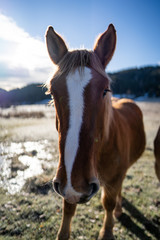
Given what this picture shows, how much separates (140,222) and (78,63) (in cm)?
391

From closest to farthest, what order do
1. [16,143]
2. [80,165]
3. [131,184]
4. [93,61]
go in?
[80,165]
[93,61]
[131,184]
[16,143]

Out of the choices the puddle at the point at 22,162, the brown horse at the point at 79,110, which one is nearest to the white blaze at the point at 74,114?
the brown horse at the point at 79,110

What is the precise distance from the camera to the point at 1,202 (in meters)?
3.87

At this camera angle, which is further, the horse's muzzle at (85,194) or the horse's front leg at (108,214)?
the horse's front leg at (108,214)

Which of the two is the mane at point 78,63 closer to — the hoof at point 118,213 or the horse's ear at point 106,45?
the horse's ear at point 106,45

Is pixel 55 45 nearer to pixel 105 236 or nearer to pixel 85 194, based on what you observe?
pixel 85 194

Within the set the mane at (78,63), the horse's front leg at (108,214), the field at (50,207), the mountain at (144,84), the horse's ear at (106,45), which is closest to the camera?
the mane at (78,63)

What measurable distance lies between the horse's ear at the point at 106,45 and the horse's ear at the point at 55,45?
48cm

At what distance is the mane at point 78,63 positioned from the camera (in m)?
1.76

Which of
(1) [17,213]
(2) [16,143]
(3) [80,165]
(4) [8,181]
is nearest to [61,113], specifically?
(3) [80,165]

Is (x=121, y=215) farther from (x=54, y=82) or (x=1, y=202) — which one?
(x=54, y=82)

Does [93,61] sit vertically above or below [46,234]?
above

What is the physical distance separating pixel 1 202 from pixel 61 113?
3.64 metres

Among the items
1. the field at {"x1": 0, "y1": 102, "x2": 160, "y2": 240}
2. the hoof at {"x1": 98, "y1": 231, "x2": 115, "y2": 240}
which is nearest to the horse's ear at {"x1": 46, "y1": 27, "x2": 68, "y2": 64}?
the field at {"x1": 0, "y1": 102, "x2": 160, "y2": 240}
